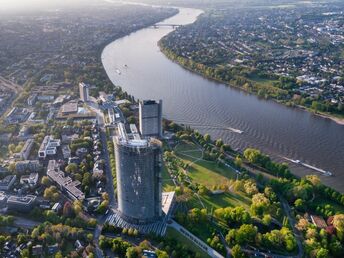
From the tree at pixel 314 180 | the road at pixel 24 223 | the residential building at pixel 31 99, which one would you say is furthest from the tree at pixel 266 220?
the residential building at pixel 31 99

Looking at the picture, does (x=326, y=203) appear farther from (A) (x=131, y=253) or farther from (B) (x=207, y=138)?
(A) (x=131, y=253)

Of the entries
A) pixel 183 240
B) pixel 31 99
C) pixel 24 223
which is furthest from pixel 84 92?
pixel 183 240

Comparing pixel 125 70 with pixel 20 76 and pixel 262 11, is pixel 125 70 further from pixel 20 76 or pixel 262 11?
pixel 262 11

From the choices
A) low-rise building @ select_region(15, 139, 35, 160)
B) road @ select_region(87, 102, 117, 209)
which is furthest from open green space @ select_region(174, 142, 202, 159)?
low-rise building @ select_region(15, 139, 35, 160)

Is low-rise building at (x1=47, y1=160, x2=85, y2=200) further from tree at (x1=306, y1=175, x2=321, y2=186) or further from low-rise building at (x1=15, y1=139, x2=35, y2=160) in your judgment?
tree at (x1=306, y1=175, x2=321, y2=186)

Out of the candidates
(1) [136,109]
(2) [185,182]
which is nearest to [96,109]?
(1) [136,109]
